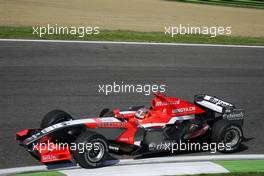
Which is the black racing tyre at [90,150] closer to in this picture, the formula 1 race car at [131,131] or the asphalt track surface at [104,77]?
the formula 1 race car at [131,131]

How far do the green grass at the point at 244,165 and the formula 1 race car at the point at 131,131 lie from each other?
0.46 meters

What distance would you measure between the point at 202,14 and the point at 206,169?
19377mm

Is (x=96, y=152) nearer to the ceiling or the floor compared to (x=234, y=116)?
nearer to the floor

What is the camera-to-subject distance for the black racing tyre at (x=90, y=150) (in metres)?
8.81

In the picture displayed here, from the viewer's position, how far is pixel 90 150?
8945mm

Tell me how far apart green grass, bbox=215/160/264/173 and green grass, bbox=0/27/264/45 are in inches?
398

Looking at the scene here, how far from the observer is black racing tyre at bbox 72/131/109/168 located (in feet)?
28.9

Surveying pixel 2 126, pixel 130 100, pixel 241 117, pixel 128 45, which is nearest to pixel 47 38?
pixel 128 45

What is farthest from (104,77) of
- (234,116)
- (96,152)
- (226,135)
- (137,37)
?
(96,152)

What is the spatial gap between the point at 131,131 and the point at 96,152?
0.84 metres

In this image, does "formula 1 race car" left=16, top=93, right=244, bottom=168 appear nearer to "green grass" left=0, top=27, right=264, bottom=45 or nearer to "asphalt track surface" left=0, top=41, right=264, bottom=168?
"asphalt track surface" left=0, top=41, right=264, bottom=168

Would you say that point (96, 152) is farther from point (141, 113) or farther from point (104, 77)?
point (104, 77)

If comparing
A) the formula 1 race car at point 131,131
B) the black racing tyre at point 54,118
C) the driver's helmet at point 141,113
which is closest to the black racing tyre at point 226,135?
the formula 1 race car at point 131,131

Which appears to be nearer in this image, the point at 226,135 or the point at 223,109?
the point at 226,135
